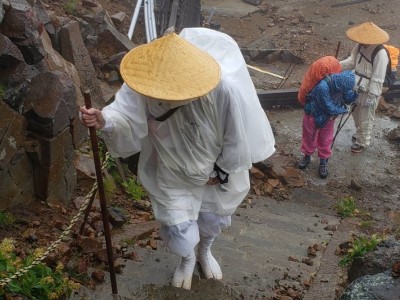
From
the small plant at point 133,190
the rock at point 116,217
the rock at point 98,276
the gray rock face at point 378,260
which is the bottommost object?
the small plant at point 133,190

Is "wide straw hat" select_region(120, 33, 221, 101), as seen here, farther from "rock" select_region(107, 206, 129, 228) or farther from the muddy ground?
the muddy ground

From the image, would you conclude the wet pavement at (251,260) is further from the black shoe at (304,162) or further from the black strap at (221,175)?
the black shoe at (304,162)

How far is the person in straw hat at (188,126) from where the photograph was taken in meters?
3.87

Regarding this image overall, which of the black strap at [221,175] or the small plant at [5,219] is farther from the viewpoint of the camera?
the small plant at [5,219]

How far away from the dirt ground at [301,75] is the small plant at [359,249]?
A: 1.32 metres

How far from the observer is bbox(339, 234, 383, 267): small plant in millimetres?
5176

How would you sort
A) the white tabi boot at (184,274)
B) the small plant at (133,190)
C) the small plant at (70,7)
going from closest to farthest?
the white tabi boot at (184,274), the small plant at (133,190), the small plant at (70,7)

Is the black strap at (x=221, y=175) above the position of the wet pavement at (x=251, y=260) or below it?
above

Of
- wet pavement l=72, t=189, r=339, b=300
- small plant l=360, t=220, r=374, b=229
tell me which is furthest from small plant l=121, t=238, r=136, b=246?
small plant l=360, t=220, r=374, b=229

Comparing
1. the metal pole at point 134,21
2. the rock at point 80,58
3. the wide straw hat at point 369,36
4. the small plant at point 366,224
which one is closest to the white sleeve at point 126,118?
the rock at point 80,58

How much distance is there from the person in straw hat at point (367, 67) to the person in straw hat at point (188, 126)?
4.38 metres

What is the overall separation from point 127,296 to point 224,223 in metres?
0.92

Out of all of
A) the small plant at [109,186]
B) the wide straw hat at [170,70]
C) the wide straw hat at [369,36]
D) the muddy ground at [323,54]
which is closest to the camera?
the wide straw hat at [170,70]

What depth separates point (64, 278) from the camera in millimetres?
4148
